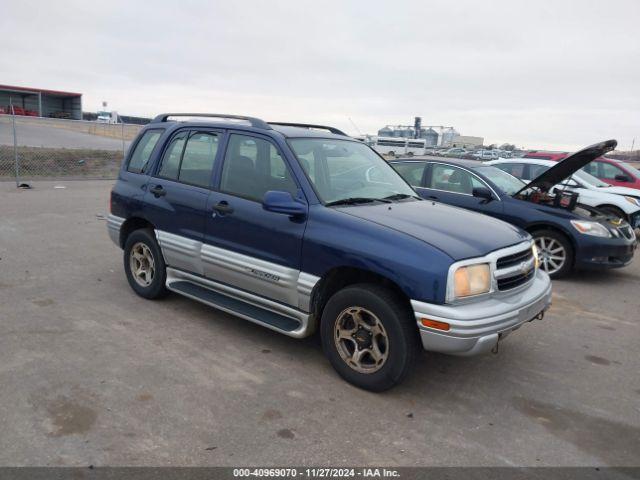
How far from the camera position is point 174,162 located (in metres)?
5.16

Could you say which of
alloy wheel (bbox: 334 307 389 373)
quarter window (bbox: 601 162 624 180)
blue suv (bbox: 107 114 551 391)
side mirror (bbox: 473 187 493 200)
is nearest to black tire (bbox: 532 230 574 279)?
side mirror (bbox: 473 187 493 200)

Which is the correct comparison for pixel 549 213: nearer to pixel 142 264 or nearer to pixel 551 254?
pixel 551 254

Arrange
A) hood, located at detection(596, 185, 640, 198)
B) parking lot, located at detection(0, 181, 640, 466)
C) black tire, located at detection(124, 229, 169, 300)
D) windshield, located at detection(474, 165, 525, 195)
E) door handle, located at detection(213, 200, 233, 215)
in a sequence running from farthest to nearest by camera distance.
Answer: hood, located at detection(596, 185, 640, 198) → windshield, located at detection(474, 165, 525, 195) → black tire, located at detection(124, 229, 169, 300) → door handle, located at detection(213, 200, 233, 215) → parking lot, located at detection(0, 181, 640, 466)

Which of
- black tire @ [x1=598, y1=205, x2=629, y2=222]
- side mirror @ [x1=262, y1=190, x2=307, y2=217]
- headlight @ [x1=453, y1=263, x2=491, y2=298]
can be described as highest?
side mirror @ [x1=262, y1=190, x2=307, y2=217]

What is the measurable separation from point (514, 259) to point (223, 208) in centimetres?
239

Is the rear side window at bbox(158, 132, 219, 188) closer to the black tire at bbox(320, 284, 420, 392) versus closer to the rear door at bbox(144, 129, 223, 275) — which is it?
the rear door at bbox(144, 129, 223, 275)

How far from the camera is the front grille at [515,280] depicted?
145 inches

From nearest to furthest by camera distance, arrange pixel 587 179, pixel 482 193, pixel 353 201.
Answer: pixel 353 201, pixel 482 193, pixel 587 179

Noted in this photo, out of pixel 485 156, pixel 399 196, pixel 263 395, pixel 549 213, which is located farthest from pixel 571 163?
pixel 485 156

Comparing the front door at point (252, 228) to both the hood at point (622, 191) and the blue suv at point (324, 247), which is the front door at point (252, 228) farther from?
the hood at point (622, 191)

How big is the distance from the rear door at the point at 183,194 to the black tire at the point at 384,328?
159 centimetres

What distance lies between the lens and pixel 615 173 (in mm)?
12227

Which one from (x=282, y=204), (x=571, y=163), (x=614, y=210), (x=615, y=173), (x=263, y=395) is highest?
(x=571, y=163)

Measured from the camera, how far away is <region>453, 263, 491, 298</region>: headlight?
336cm
